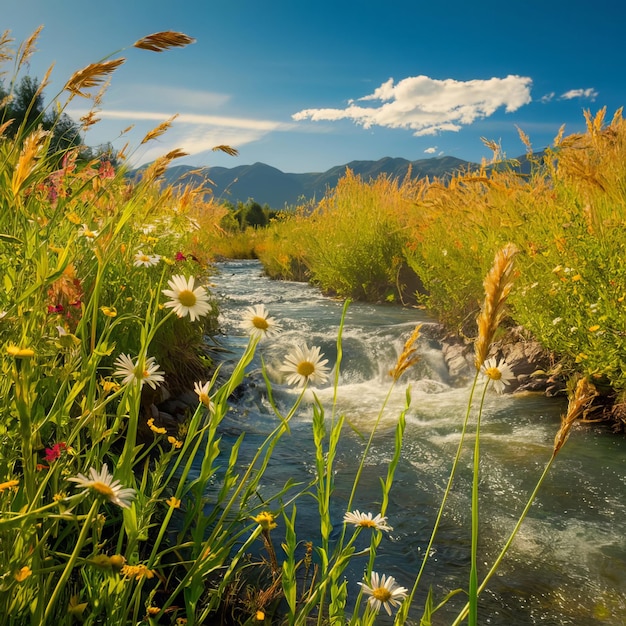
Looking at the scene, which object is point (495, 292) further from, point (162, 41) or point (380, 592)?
point (162, 41)

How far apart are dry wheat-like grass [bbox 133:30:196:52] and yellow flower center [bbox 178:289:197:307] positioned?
0.60 metres

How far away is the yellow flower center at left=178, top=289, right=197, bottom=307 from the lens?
1300 mm

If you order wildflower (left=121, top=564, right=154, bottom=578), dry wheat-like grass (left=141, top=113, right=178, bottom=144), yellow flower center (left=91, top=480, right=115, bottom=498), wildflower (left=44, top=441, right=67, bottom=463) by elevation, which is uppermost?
dry wheat-like grass (left=141, top=113, right=178, bottom=144)

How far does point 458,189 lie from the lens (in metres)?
7.44

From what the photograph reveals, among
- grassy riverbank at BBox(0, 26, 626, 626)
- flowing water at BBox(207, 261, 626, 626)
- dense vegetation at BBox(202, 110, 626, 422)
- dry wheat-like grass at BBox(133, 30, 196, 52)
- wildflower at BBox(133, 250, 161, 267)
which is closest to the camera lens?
grassy riverbank at BBox(0, 26, 626, 626)

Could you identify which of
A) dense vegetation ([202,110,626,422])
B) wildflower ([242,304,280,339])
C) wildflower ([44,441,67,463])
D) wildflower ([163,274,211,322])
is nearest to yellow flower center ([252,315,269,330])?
wildflower ([242,304,280,339])

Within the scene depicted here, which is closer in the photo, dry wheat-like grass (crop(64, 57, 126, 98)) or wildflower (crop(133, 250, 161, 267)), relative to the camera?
dry wheat-like grass (crop(64, 57, 126, 98))

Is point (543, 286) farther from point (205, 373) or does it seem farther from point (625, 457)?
point (205, 373)

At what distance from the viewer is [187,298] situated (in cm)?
131

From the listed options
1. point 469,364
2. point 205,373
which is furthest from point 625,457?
point 205,373

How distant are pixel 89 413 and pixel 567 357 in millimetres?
4211

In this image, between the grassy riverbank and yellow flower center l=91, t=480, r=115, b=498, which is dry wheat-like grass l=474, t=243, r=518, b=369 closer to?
the grassy riverbank

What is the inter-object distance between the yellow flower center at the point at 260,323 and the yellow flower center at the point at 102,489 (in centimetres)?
51

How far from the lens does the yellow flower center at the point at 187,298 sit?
1300 millimetres
